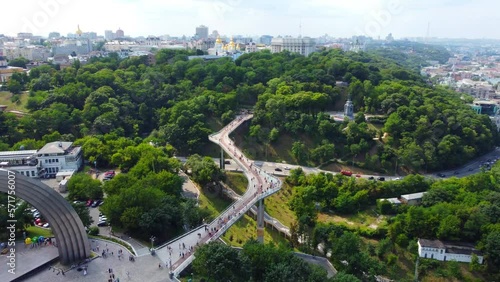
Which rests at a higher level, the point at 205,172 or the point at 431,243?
the point at 205,172

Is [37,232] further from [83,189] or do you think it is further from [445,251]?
[445,251]

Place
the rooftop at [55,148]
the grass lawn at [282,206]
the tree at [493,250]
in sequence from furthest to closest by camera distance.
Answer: the rooftop at [55,148] < the grass lawn at [282,206] < the tree at [493,250]

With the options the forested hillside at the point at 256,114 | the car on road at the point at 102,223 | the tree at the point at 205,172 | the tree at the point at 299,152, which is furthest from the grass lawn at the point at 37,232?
the tree at the point at 299,152

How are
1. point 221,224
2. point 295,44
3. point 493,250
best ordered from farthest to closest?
point 295,44, point 493,250, point 221,224

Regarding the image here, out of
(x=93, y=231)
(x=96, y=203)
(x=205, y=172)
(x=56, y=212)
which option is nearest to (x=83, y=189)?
(x=96, y=203)

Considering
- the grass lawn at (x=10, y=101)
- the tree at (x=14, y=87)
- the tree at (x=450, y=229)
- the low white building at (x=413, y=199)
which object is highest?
the tree at (x=14, y=87)

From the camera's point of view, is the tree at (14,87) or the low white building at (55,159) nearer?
the low white building at (55,159)

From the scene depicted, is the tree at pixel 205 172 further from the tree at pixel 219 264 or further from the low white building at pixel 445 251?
the low white building at pixel 445 251
